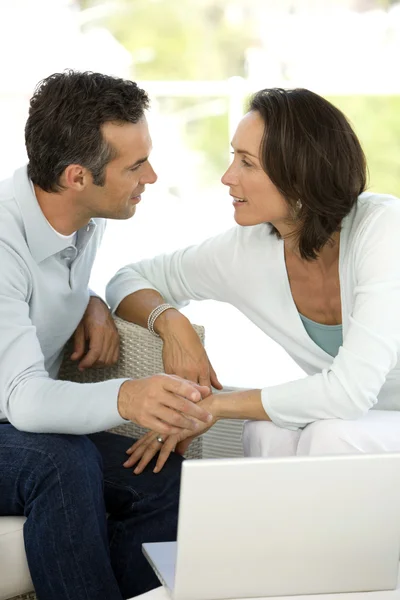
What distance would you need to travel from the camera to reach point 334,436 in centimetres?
204

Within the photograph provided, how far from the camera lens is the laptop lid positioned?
1.47 m

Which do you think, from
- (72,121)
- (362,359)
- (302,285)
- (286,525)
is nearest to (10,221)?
(72,121)

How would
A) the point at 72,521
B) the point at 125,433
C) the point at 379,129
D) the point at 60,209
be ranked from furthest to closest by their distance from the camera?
the point at 379,129
the point at 125,433
the point at 60,209
the point at 72,521

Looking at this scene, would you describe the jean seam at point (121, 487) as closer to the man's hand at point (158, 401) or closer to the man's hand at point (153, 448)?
the man's hand at point (153, 448)

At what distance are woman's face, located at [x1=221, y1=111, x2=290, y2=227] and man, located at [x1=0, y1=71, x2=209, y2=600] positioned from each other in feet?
0.77

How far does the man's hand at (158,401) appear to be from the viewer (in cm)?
199

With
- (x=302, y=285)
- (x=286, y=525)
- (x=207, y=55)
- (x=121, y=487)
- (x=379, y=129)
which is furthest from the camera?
(x=207, y=55)

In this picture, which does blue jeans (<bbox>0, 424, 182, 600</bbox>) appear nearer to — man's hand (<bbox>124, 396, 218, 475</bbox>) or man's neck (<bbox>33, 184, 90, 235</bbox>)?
man's hand (<bbox>124, 396, 218, 475</bbox>)

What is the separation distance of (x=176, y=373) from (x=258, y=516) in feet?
2.84

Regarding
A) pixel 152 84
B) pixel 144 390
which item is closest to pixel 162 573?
pixel 144 390

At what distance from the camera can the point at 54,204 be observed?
7.43 ft

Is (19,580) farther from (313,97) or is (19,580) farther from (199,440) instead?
(313,97)

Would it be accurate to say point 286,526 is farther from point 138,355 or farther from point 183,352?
point 138,355

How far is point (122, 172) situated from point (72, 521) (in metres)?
0.85
